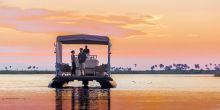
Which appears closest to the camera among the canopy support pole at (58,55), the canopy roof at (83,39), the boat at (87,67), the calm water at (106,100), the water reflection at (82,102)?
the water reflection at (82,102)

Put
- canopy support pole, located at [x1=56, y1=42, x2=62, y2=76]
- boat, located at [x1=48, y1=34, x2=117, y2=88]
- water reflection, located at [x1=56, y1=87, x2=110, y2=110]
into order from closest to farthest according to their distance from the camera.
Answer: water reflection, located at [x1=56, y1=87, x2=110, y2=110], boat, located at [x1=48, y1=34, x2=117, y2=88], canopy support pole, located at [x1=56, y1=42, x2=62, y2=76]

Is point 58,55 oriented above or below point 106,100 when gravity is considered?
above

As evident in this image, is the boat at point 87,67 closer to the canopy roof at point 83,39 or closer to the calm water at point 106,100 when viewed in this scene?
the canopy roof at point 83,39

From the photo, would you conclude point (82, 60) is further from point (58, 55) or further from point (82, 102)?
point (82, 102)

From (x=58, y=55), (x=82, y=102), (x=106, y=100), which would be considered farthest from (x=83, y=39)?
(x=82, y=102)

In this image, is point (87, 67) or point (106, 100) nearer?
point (106, 100)

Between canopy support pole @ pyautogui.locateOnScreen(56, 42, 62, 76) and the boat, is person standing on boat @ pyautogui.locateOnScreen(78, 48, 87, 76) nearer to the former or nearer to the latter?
the boat

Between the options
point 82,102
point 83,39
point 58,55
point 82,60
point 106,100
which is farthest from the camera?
point 58,55

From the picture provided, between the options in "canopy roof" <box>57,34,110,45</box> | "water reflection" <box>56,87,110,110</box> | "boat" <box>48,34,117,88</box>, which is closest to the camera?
"water reflection" <box>56,87,110,110</box>

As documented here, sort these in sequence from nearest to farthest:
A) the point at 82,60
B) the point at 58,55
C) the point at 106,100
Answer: the point at 106,100
the point at 82,60
the point at 58,55

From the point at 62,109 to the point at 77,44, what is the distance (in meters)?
27.7

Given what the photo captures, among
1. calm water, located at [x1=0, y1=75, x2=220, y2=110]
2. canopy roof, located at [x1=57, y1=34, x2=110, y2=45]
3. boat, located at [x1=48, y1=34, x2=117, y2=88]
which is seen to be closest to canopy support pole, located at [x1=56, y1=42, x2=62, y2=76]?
boat, located at [x1=48, y1=34, x2=117, y2=88]

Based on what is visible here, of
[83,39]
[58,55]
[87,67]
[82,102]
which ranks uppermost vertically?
[83,39]

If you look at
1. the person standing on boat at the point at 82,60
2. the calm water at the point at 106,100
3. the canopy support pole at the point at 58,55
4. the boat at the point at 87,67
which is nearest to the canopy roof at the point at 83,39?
the boat at the point at 87,67
